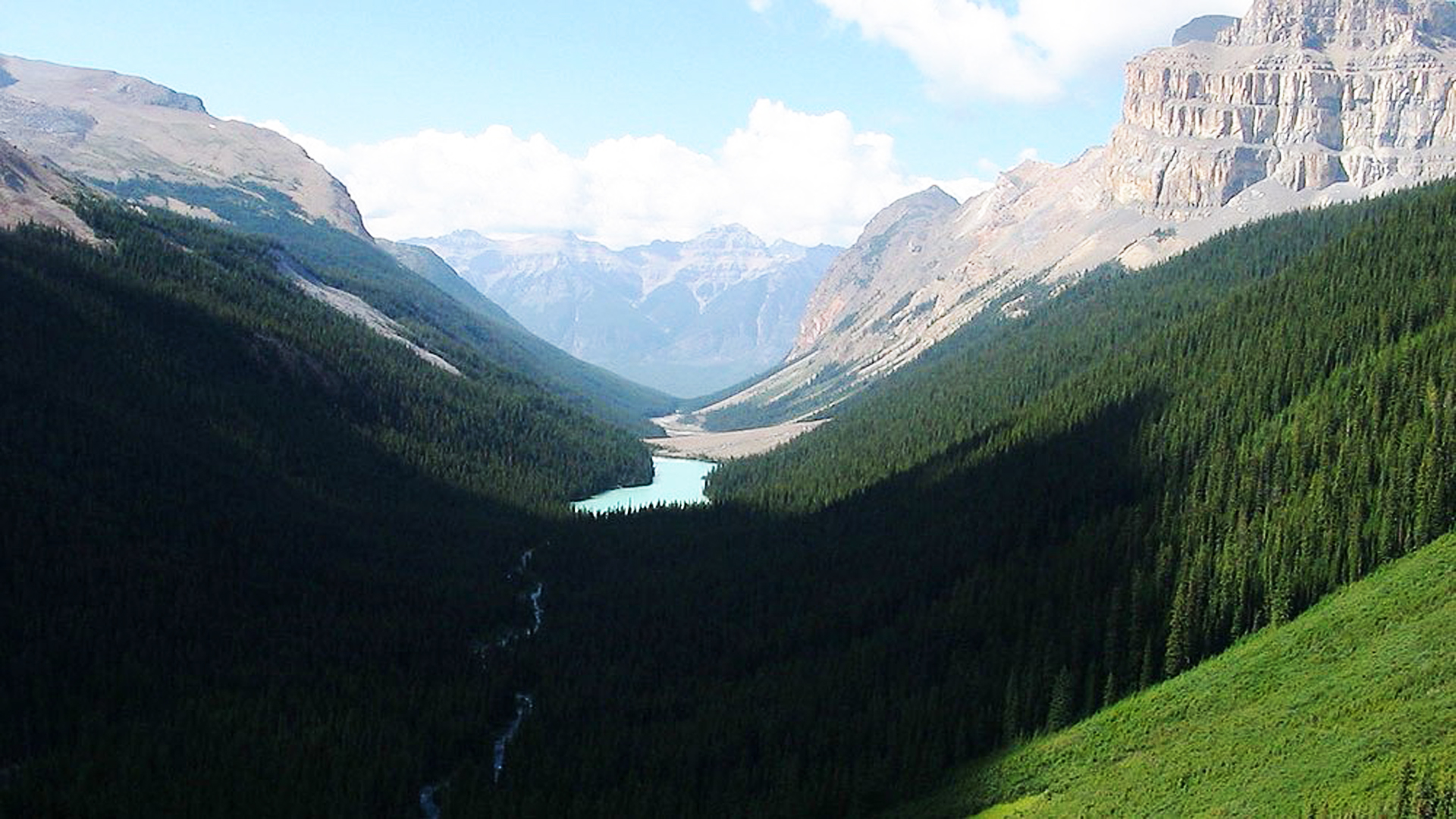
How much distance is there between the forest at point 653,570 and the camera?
80.8 metres

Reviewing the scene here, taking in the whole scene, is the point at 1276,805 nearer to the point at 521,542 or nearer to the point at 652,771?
the point at 652,771

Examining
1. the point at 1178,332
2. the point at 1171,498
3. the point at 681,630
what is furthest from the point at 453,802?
the point at 1178,332

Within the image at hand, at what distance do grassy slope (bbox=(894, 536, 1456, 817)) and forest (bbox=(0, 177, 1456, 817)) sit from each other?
3.47m

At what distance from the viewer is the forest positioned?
3182 inches

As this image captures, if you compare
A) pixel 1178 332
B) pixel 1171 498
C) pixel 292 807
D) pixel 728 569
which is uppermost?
pixel 1178 332

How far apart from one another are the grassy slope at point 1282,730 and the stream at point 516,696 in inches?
1325

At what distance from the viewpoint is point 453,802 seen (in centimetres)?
7750

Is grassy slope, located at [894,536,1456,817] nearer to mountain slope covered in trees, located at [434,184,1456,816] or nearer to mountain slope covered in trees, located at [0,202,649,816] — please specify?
mountain slope covered in trees, located at [434,184,1456,816]

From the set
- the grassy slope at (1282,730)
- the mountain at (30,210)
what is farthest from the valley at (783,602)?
the mountain at (30,210)

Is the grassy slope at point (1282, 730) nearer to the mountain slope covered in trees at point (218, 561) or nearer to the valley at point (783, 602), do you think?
the valley at point (783, 602)

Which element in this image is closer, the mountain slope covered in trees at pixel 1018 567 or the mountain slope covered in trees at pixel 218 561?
the mountain slope covered in trees at pixel 218 561

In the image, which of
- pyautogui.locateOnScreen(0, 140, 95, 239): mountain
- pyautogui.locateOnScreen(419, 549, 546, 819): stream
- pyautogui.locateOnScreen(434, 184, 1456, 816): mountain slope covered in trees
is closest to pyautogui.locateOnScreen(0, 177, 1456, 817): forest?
pyautogui.locateOnScreen(434, 184, 1456, 816): mountain slope covered in trees

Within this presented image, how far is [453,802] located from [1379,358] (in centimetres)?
9107

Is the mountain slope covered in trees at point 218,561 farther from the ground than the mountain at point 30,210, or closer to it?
closer to it
